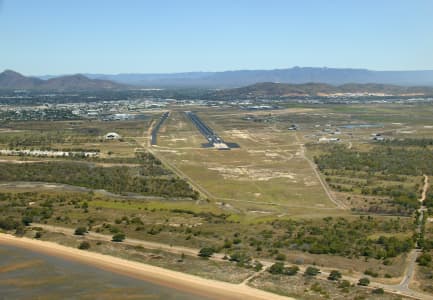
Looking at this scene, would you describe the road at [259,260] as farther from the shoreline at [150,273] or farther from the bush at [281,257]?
the shoreline at [150,273]

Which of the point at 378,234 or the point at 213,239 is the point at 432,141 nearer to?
the point at 378,234

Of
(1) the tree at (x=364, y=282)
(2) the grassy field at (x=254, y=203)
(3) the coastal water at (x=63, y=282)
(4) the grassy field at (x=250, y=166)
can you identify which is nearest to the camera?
(1) the tree at (x=364, y=282)

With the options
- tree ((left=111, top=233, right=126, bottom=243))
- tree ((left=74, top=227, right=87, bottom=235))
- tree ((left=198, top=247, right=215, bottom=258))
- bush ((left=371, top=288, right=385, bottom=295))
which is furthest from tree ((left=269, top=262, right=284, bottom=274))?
tree ((left=74, top=227, right=87, bottom=235))

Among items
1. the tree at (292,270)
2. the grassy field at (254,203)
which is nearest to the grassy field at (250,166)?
the grassy field at (254,203)

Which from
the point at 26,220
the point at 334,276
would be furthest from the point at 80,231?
the point at 334,276

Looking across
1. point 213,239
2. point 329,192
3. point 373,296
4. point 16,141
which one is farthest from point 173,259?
point 16,141

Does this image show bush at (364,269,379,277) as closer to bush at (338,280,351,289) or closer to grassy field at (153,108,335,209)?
bush at (338,280,351,289)
